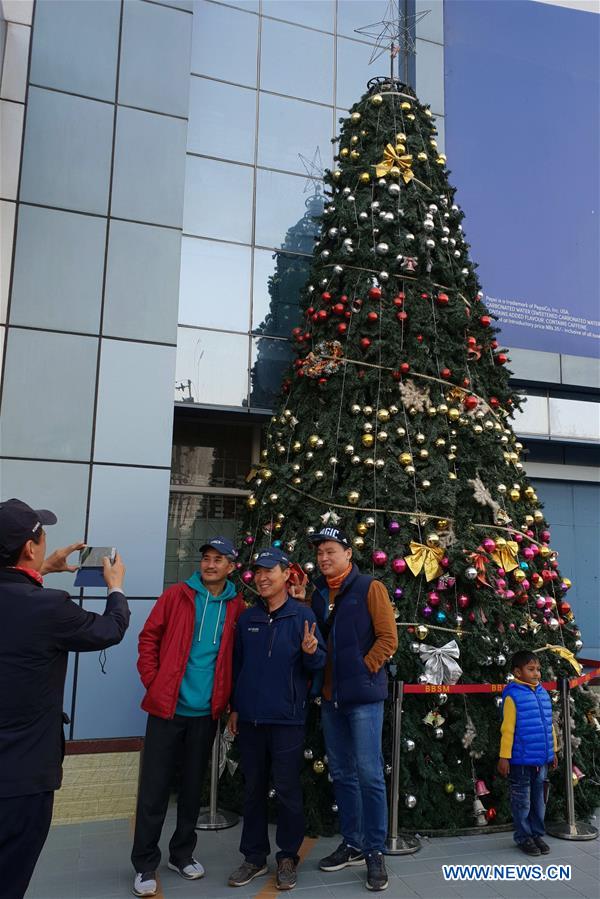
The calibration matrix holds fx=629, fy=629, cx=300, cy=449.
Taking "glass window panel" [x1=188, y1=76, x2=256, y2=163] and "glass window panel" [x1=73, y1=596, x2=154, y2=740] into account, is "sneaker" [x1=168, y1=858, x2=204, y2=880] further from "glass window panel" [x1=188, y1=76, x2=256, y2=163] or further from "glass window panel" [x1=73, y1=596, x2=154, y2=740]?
"glass window panel" [x1=188, y1=76, x2=256, y2=163]

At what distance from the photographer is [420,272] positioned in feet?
18.8

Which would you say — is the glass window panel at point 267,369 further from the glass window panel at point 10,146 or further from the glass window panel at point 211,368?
the glass window panel at point 10,146

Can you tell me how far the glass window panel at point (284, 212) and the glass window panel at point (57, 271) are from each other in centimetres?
220

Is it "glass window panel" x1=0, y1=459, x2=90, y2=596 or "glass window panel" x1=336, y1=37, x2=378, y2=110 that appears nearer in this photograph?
"glass window panel" x1=0, y1=459, x2=90, y2=596

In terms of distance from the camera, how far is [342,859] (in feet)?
13.0

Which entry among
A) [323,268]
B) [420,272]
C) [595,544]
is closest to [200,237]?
[323,268]

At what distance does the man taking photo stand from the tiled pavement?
156cm

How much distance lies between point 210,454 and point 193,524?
35.2 inches

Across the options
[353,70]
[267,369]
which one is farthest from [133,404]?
[353,70]

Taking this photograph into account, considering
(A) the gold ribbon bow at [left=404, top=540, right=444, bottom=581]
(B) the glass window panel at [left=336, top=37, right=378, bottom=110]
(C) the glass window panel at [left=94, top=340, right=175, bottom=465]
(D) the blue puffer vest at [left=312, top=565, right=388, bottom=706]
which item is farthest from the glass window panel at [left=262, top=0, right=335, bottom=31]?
(D) the blue puffer vest at [left=312, top=565, right=388, bottom=706]

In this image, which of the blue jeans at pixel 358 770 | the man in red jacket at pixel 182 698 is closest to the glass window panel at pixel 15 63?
the man in red jacket at pixel 182 698

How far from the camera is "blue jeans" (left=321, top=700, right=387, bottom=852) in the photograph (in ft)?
12.2

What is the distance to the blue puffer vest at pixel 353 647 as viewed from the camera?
377 centimetres

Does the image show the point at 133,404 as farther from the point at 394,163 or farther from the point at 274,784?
the point at 274,784
